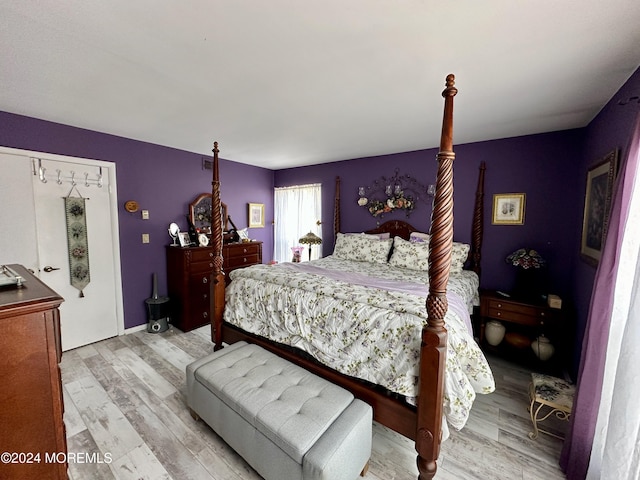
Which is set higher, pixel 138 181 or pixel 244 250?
pixel 138 181

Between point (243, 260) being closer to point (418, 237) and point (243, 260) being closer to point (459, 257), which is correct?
point (418, 237)

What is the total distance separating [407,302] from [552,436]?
139 cm

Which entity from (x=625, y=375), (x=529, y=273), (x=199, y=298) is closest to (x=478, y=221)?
(x=529, y=273)

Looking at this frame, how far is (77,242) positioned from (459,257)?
425 cm

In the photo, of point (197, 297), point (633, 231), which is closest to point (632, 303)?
point (633, 231)

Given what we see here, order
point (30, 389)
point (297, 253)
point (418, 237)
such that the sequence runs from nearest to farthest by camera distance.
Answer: point (30, 389), point (418, 237), point (297, 253)

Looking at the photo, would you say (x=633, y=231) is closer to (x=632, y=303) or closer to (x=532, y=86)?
(x=632, y=303)

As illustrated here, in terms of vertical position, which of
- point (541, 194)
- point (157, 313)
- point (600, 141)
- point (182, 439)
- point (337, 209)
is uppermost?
point (600, 141)

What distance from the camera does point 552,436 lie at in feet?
5.99

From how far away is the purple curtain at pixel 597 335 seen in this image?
1.29m

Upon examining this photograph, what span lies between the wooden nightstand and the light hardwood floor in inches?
15.9

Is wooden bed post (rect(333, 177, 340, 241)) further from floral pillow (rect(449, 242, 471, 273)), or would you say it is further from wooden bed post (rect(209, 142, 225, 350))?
wooden bed post (rect(209, 142, 225, 350))

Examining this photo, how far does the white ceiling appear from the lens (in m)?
1.21

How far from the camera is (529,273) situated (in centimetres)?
282
